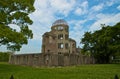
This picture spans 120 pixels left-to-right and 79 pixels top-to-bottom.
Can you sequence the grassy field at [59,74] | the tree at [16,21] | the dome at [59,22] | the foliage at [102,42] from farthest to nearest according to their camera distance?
1. the dome at [59,22]
2. the foliage at [102,42]
3. the tree at [16,21]
4. the grassy field at [59,74]

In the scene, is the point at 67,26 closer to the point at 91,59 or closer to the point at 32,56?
the point at 91,59

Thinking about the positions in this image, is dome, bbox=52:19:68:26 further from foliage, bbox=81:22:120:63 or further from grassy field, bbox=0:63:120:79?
grassy field, bbox=0:63:120:79

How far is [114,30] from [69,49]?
2080cm

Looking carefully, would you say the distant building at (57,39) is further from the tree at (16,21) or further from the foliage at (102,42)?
the tree at (16,21)

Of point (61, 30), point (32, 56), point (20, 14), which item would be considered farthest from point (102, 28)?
point (20, 14)

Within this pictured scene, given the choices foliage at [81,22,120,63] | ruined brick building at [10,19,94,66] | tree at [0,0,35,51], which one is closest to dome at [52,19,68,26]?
ruined brick building at [10,19,94,66]

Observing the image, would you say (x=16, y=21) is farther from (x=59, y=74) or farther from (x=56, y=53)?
(x=56, y=53)

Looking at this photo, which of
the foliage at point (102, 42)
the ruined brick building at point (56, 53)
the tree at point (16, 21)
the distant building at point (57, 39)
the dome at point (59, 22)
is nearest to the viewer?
the tree at point (16, 21)

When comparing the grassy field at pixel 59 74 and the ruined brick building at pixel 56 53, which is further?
the ruined brick building at pixel 56 53

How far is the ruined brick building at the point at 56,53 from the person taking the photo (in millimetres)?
38469

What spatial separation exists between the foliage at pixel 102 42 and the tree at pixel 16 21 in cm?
2977

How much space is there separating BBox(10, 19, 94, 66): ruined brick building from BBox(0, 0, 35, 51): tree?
1570cm

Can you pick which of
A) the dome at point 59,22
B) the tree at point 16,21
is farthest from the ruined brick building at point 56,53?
the tree at point 16,21

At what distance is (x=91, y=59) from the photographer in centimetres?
5353
